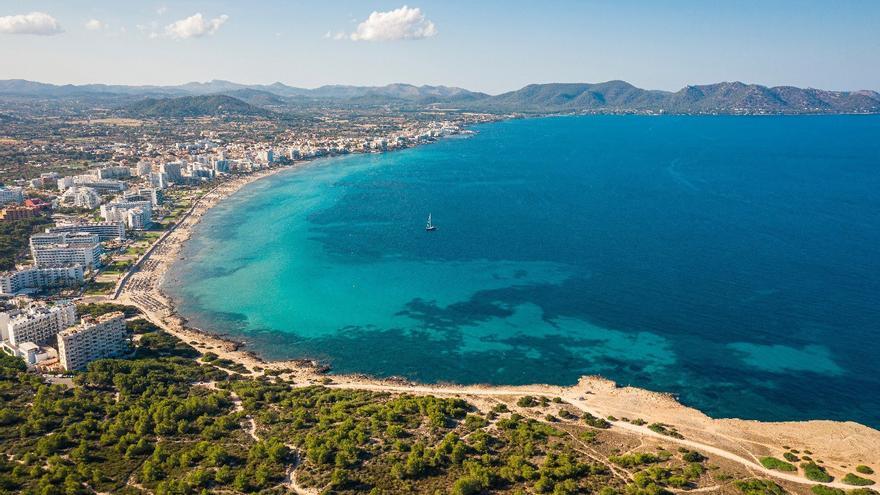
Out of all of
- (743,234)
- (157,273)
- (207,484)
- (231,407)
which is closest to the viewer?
(207,484)

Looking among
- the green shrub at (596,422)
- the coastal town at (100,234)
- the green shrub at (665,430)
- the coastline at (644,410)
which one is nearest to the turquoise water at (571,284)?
the coastline at (644,410)

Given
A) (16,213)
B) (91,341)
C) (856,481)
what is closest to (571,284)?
(856,481)

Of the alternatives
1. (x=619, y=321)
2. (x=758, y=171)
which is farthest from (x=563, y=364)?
(x=758, y=171)

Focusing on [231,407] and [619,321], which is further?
[619,321]

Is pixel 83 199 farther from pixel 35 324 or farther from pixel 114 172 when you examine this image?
pixel 35 324

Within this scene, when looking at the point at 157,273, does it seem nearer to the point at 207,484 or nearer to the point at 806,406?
the point at 207,484

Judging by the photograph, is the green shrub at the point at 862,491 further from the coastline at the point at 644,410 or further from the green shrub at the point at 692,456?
the green shrub at the point at 692,456

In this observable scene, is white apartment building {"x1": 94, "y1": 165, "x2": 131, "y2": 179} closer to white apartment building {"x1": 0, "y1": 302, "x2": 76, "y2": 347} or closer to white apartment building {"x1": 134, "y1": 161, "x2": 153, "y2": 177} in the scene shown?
white apartment building {"x1": 134, "y1": 161, "x2": 153, "y2": 177}

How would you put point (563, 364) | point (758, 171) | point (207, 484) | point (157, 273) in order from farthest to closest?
point (758, 171), point (157, 273), point (563, 364), point (207, 484)
